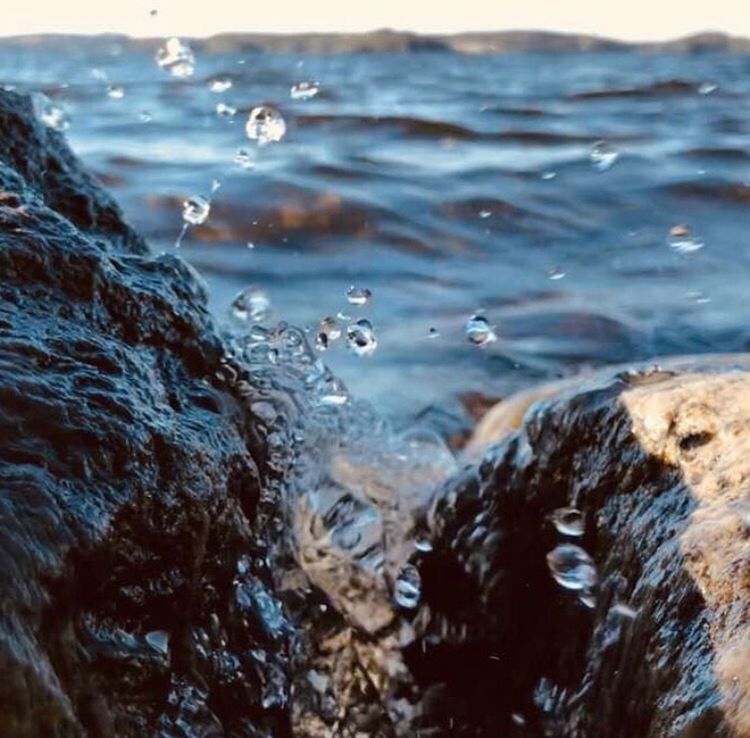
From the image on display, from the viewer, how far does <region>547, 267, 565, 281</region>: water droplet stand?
5.61 meters

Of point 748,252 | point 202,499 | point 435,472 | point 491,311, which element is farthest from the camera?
point 748,252

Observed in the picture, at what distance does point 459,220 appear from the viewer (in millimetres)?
6367

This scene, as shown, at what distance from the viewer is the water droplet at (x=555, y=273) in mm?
5609

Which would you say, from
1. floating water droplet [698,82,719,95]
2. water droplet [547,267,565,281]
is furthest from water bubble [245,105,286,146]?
floating water droplet [698,82,719,95]

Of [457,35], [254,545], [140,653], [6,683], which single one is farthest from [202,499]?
[457,35]

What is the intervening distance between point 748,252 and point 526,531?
3815 mm

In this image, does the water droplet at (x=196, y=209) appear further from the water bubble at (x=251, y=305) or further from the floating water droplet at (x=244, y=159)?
the water bubble at (x=251, y=305)

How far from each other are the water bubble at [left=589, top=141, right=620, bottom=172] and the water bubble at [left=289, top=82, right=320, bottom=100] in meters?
3.41

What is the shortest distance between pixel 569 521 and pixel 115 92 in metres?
10.2

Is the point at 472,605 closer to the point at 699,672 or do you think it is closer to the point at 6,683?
the point at 699,672

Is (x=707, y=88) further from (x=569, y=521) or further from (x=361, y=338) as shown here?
(x=569, y=521)

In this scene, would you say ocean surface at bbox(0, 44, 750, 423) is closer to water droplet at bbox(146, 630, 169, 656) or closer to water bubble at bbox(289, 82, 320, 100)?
water bubble at bbox(289, 82, 320, 100)

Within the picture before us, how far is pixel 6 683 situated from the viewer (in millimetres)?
1165

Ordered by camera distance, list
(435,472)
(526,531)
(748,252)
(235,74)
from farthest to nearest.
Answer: (235,74)
(748,252)
(435,472)
(526,531)
